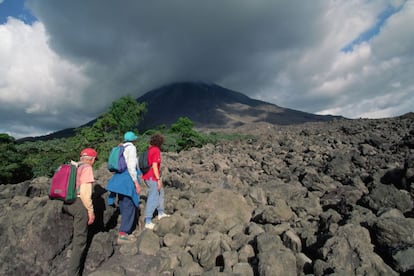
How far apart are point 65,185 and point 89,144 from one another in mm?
21980

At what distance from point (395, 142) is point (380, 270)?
30.6ft

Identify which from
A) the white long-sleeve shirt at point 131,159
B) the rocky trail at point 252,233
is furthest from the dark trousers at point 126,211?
the white long-sleeve shirt at point 131,159

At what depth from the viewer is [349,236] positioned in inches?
151

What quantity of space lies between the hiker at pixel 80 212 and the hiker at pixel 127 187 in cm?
77

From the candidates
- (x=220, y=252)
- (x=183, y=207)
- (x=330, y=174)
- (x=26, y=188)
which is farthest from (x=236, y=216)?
(x=26, y=188)

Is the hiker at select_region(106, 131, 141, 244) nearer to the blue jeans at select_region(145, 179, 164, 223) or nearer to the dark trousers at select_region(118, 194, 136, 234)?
the dark trousers at select_region(118, 194, 136, 234)

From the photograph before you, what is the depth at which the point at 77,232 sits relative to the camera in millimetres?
4262

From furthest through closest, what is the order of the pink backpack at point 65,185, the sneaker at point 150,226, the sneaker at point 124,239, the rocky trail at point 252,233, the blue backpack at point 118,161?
the sneaker at point 150,226, the sneaker at point 124,239, the blue backpack at point 118,161, the pink backpack at point 65,185, the rocky trail at point 252,233

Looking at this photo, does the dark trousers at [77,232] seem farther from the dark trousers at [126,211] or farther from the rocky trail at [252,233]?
the dark trousers at [126,211]

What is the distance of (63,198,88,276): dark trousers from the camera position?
4.21m

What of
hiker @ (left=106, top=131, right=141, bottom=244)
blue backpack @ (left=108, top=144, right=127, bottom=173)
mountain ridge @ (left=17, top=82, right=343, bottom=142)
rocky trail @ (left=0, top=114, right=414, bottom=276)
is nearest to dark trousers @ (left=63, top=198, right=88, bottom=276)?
rocky trail @ (left=0, top=114, right=414, bottom=276)

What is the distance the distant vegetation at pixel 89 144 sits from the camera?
19.7 meters

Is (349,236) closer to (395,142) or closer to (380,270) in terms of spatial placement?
(380,270)

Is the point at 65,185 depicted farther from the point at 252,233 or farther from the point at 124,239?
the point at 252,233
